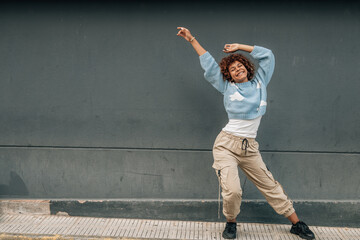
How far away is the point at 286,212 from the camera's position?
3785 mm

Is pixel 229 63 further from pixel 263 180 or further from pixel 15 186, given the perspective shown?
pixel 15 186

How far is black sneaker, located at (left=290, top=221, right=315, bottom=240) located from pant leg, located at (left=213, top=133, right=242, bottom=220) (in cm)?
65

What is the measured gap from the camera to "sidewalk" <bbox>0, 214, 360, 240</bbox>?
3852 millimetres

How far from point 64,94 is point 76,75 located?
0.79ft

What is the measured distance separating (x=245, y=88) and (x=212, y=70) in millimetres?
342

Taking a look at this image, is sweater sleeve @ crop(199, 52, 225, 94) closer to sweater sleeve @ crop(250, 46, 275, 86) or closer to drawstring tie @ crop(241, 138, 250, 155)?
sweater sleeve @ crop(250, 46, 275, 86)

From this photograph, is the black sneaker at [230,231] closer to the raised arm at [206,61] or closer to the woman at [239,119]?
the woman at [239,119]

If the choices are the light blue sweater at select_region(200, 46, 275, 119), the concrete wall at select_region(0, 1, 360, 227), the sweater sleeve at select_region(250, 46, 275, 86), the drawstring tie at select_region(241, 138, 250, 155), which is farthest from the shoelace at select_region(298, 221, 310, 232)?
the sweater sleeve at select_region(250, 46, 275, 86)

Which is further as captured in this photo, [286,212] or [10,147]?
[10,147]

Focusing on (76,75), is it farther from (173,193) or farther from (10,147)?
(173,193)

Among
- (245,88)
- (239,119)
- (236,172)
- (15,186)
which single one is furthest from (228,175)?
(15,186)

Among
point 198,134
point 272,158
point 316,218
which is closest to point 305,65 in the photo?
point 272,158

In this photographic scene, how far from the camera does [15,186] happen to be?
172 inches

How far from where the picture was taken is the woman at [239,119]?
11.7ft
